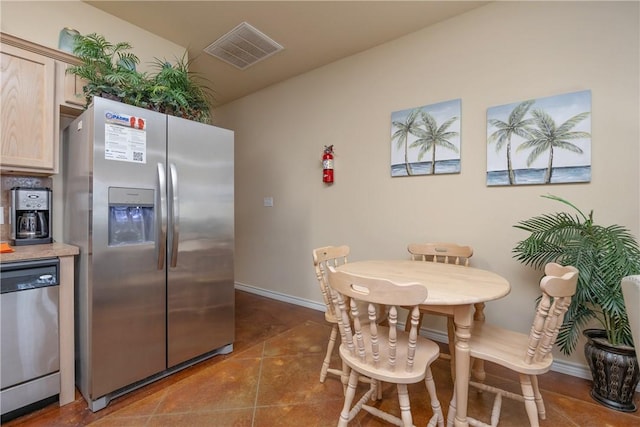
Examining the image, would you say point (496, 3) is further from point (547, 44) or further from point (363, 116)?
point (363, 116)

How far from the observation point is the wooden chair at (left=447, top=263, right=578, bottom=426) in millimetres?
1245

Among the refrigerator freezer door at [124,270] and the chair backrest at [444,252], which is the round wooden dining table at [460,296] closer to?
the chair backrest at [444,252]

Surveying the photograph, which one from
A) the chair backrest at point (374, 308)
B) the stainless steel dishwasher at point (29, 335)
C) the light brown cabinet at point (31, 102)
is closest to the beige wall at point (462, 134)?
the chair backrest at point (374, 308)

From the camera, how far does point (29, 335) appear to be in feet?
5.20

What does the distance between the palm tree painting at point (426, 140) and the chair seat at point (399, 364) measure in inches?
61.9

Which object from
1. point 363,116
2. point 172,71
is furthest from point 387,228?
point 172,71

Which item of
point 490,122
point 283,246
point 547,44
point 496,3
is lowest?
point 283,246

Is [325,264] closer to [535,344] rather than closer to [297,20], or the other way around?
[535,344]

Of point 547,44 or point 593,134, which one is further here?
point 547,44

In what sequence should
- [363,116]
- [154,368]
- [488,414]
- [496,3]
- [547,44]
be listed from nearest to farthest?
[488,414]
[154,368]
[547,44]
[496,3]
[363,116]

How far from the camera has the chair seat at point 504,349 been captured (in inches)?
51.4

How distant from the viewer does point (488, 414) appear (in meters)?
1.62

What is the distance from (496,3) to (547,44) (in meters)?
0.53

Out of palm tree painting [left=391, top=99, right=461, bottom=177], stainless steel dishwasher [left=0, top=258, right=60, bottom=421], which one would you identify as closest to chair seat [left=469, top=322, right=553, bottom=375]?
palm tree painting [left=391, top=99, right=461, bottom=177]
